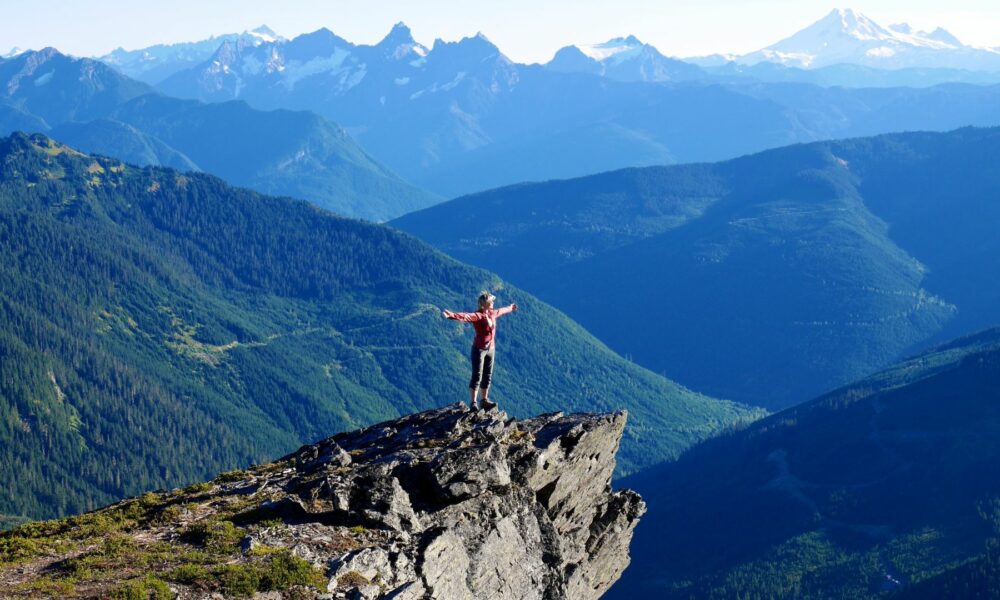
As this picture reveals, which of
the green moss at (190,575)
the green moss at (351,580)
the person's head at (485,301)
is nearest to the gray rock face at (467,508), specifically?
the green moss at (351,580)

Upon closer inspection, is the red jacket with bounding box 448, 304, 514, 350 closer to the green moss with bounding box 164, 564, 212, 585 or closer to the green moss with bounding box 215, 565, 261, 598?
the green moss with bounding box 215, 565, 261, 598

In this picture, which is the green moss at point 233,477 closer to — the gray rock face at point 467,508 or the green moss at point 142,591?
the gray rock face at point 467,508

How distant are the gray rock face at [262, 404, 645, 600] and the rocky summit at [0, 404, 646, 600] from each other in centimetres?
9

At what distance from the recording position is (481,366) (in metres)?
68.1

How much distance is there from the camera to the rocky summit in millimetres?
48047

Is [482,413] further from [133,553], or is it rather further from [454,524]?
[133,553]

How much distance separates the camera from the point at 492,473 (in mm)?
57625

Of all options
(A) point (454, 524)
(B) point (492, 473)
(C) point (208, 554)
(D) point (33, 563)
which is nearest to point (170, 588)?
(C) point (208, 554)

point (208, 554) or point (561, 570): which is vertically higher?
point (208, 554)

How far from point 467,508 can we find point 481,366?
44.7 feet

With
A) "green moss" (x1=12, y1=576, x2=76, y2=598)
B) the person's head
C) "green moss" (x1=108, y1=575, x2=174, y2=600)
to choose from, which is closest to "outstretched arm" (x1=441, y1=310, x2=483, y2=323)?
the person's head

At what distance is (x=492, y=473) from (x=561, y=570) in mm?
6366

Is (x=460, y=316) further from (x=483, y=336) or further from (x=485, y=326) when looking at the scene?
(x=483, y=336)

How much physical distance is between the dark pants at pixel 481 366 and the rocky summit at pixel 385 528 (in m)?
2.07
